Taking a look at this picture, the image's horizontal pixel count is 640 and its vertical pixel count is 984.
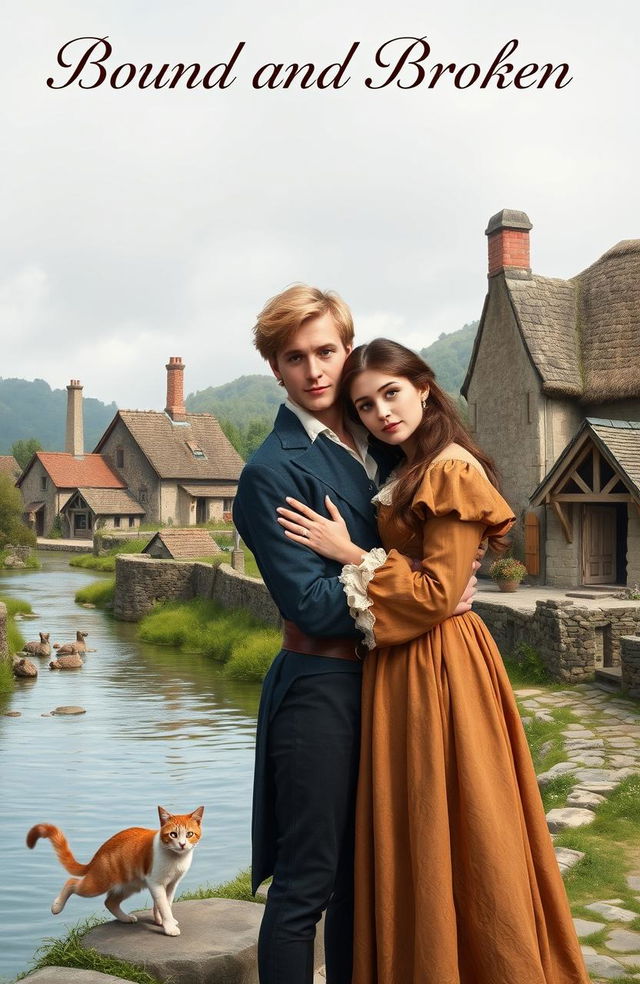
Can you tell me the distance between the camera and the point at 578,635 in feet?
36.0

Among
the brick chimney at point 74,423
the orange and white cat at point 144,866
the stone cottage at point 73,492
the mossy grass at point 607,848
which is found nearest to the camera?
the orange and white cat at point 144,866

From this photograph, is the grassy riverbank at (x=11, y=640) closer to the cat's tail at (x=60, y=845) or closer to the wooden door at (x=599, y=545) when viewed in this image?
the wooden door at (x=599, y=545)

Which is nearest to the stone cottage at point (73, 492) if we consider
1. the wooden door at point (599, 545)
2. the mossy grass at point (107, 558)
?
the mossy grass at point (107, 558)

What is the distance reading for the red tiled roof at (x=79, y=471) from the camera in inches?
1625

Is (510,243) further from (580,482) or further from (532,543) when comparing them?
(532,543)

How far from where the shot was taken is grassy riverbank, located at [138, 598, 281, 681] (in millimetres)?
17031

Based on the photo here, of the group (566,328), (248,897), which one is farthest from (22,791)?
(566,328)

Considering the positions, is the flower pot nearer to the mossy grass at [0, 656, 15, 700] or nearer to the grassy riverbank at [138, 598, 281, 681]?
the grassy riverbank at [138, 598, 281, 681]

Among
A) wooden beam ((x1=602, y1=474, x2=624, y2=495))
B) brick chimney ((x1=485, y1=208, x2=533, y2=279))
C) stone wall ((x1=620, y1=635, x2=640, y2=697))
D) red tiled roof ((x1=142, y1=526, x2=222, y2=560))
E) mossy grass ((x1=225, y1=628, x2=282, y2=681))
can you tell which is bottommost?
mossy grass ((x1=225, y1=628, x2=282, y2=681))

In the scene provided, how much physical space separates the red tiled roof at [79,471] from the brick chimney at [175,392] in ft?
11.4

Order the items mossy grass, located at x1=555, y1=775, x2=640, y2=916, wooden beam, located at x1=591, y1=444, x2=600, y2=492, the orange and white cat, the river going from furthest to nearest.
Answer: wooden beam, located at x1=591, y1=444, x2=600, y2=492 → the river → mossy grass, located at x1=555, y1=775, x2=640, y2=916 → the orange and white cat

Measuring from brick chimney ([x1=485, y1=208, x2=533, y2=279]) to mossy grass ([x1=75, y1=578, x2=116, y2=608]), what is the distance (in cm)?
1204

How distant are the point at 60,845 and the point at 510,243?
58.3ft

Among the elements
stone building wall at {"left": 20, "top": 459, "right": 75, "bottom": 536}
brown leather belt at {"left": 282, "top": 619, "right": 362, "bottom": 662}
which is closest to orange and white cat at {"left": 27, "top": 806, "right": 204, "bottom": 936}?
brown leather belt at {"left": 282, "top": 619, "right": 362, "bottom": 662}
